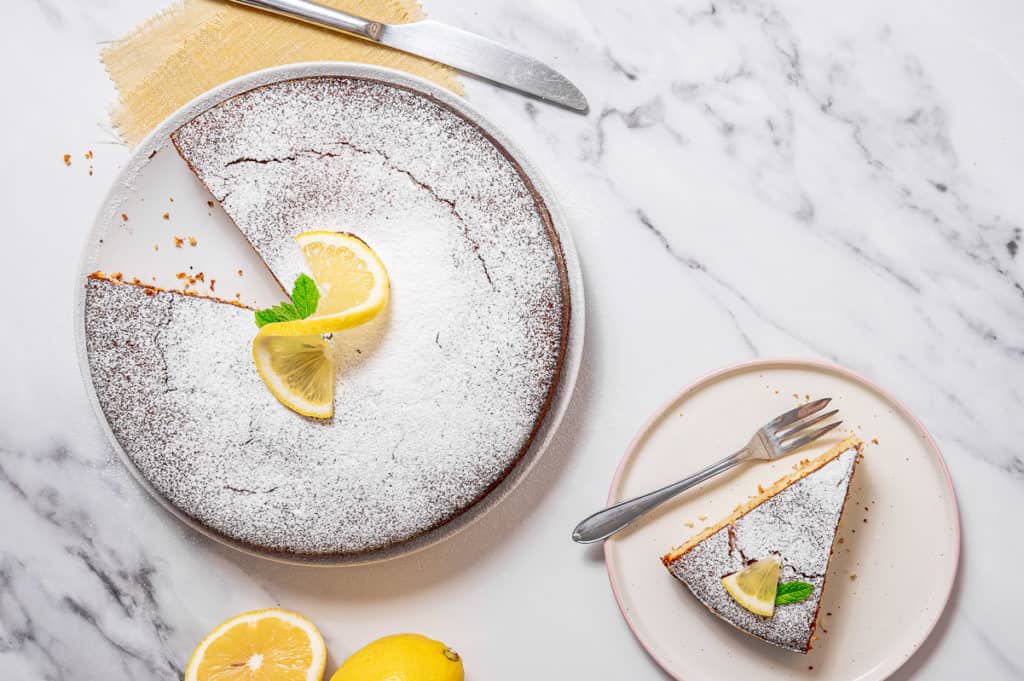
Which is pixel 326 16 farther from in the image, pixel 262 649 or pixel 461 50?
pixel 262 649

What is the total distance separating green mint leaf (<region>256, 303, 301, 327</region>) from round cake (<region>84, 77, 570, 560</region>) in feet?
0.19

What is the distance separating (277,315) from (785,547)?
1.33m

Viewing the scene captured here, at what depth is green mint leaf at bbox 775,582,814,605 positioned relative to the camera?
197cm

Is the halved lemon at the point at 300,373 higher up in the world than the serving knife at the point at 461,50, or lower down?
lower down

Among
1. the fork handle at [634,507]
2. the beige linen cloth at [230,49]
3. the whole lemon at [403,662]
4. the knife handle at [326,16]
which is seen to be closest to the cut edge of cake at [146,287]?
the beige linen cloth at [230,49]

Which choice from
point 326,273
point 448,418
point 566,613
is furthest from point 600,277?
point 566,613

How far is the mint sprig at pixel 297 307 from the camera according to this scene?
192 cm

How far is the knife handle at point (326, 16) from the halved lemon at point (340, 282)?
1.79 feet

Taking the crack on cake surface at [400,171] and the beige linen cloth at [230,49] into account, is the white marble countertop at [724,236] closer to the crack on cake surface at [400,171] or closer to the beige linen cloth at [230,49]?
the beige linen cloth at [230,49]

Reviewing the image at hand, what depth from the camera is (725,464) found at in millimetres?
2023

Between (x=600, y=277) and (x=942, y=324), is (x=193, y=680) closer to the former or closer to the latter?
(x=600, y=277)

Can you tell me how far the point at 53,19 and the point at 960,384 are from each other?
8.22 ft

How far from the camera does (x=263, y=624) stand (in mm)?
2066

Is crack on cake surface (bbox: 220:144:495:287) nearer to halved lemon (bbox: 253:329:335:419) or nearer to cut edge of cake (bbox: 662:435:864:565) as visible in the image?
halved lemon (bbox: 253:329:335:419)
